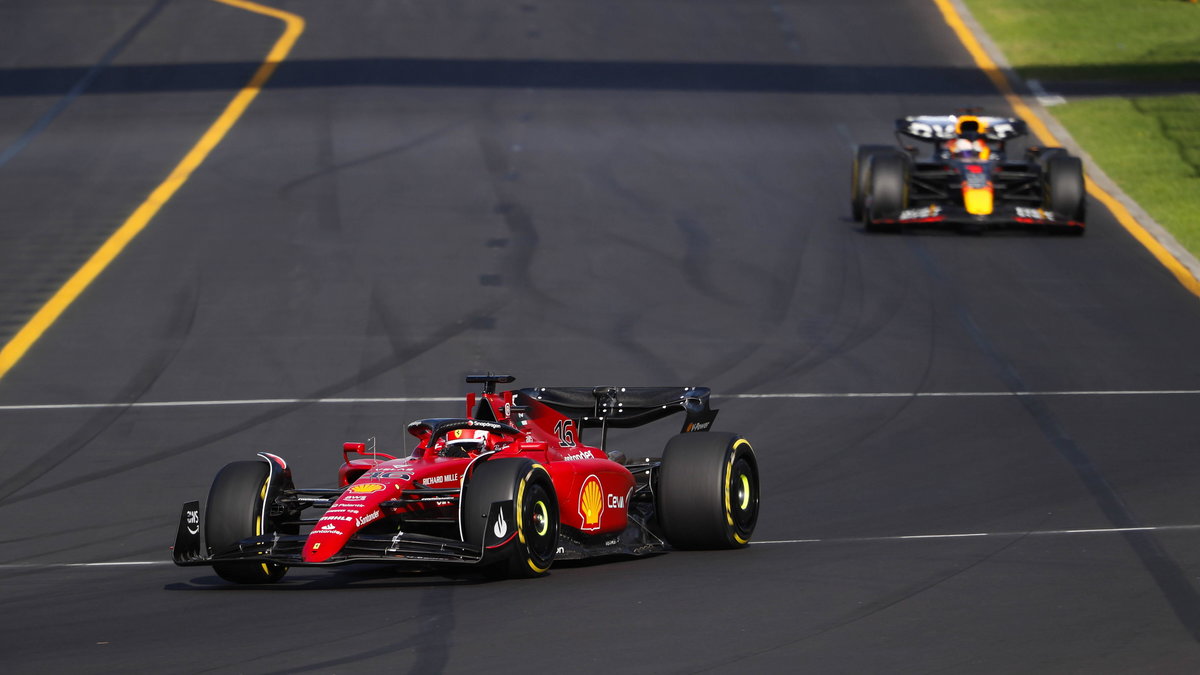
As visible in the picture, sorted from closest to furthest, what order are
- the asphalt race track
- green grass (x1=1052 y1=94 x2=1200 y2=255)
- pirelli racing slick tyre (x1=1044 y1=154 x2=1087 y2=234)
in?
1. the asphalt race track
2. pirelli racing slick tyre (x1=1044 y1=154 x2=1087 y2=234)
3. green grass (x1=1052 y1=94 x2=1200 y2=255)

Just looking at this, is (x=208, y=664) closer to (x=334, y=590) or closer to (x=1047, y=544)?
(x=334, y=590)

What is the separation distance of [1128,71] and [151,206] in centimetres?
2082

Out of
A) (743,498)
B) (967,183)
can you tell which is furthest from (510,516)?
(967,183)

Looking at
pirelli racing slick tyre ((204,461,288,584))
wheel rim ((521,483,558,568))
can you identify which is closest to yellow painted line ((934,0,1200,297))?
wheel rim ((521,483,558,568))

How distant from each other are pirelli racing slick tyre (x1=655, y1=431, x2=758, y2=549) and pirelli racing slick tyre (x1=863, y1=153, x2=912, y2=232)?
45.8ft

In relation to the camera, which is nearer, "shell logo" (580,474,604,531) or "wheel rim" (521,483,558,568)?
"wheel rim" (521,483,558,568)

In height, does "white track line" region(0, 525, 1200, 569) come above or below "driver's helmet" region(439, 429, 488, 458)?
below

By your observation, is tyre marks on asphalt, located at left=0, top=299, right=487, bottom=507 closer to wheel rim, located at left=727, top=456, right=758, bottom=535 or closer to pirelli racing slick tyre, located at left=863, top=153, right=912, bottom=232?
wheel rim, located at left=727, top=456, right=758, bottom=535

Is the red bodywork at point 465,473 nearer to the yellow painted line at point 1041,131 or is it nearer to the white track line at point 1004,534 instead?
the white track line at point 1004,534

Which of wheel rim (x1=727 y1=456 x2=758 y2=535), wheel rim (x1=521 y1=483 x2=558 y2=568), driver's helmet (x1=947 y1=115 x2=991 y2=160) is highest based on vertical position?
driver's helmet (x1=947 y1=115 x2=991 y2=160)

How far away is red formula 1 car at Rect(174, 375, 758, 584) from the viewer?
10.1m

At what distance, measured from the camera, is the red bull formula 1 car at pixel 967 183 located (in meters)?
24.9

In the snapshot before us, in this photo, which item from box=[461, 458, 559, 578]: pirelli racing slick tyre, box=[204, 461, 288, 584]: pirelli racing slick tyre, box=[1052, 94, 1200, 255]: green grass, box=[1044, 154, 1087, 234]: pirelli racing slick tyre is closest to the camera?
box=[461, 458, 559, 578]: pirelli racing slick tyre

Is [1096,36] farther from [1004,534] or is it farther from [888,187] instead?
[1004,534]
